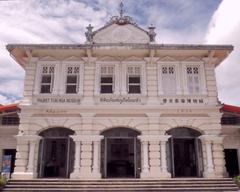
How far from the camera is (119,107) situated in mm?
13898

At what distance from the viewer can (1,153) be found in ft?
51.2

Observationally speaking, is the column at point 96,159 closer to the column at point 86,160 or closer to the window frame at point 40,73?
the column at point 86,160

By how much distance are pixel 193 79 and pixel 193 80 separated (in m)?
0.06

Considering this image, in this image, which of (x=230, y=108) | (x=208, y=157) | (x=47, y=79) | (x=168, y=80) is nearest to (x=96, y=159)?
(x=47, y=79)

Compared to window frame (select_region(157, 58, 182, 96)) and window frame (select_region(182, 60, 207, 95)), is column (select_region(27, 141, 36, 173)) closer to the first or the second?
window frame (select_region(157, 58, 182, 96))

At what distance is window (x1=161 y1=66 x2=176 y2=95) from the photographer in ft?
47.9

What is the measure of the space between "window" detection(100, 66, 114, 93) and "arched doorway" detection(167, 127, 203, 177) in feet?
12.9

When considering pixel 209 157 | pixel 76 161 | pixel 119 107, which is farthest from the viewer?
pixel 119 107

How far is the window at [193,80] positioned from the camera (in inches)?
579

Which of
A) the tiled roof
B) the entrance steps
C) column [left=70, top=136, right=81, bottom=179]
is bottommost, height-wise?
the entrance steps

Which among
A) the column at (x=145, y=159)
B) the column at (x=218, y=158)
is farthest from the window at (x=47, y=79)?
the column at (x=218, y=158)

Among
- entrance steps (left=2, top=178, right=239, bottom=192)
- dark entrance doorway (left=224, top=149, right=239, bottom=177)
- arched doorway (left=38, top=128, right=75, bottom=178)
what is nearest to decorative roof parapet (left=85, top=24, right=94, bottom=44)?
arched doorway (left=38, top=128, right=75, bottom=178)

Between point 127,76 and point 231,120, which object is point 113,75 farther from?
point 231,120

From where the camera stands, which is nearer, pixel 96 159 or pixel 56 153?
pixel 96 159
